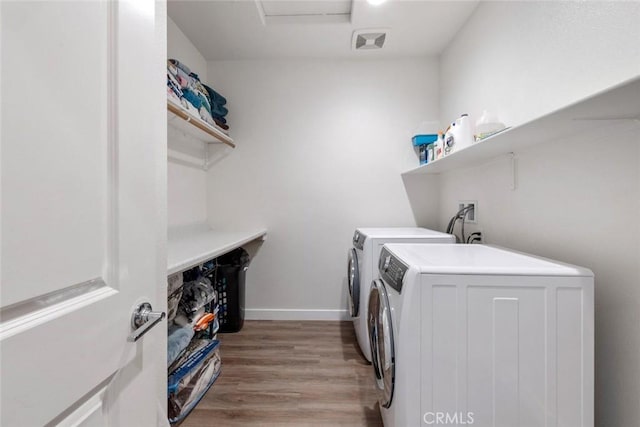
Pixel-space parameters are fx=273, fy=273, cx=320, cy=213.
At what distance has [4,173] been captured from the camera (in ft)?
1.24

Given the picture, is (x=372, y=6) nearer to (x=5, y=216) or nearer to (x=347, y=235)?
(x=347, y=235)

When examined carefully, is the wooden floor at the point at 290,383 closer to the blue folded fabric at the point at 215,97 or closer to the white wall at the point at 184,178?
the white wall at the point at 184,178

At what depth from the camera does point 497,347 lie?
880mm

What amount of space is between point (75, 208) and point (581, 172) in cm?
163

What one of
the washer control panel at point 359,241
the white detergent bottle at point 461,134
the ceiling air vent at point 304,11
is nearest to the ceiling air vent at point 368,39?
the ceiling air vent at point 304,11

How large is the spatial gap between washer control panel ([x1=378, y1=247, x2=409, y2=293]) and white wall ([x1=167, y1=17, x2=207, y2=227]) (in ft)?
5.43

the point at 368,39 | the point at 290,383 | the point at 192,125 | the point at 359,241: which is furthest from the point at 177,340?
the point at 368,39

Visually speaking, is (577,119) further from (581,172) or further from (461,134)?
(461,134)

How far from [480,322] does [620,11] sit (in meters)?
1.16

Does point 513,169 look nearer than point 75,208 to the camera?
No

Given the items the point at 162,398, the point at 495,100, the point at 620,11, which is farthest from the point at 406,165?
the point at 162,398

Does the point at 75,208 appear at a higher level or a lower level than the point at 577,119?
lower

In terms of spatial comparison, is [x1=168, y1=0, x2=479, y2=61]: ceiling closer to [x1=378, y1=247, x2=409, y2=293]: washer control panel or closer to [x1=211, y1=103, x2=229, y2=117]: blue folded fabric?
[x1=211, y1=103, x2=229, y2=117]: blue folded fabric

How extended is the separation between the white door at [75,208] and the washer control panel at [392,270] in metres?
0.79
